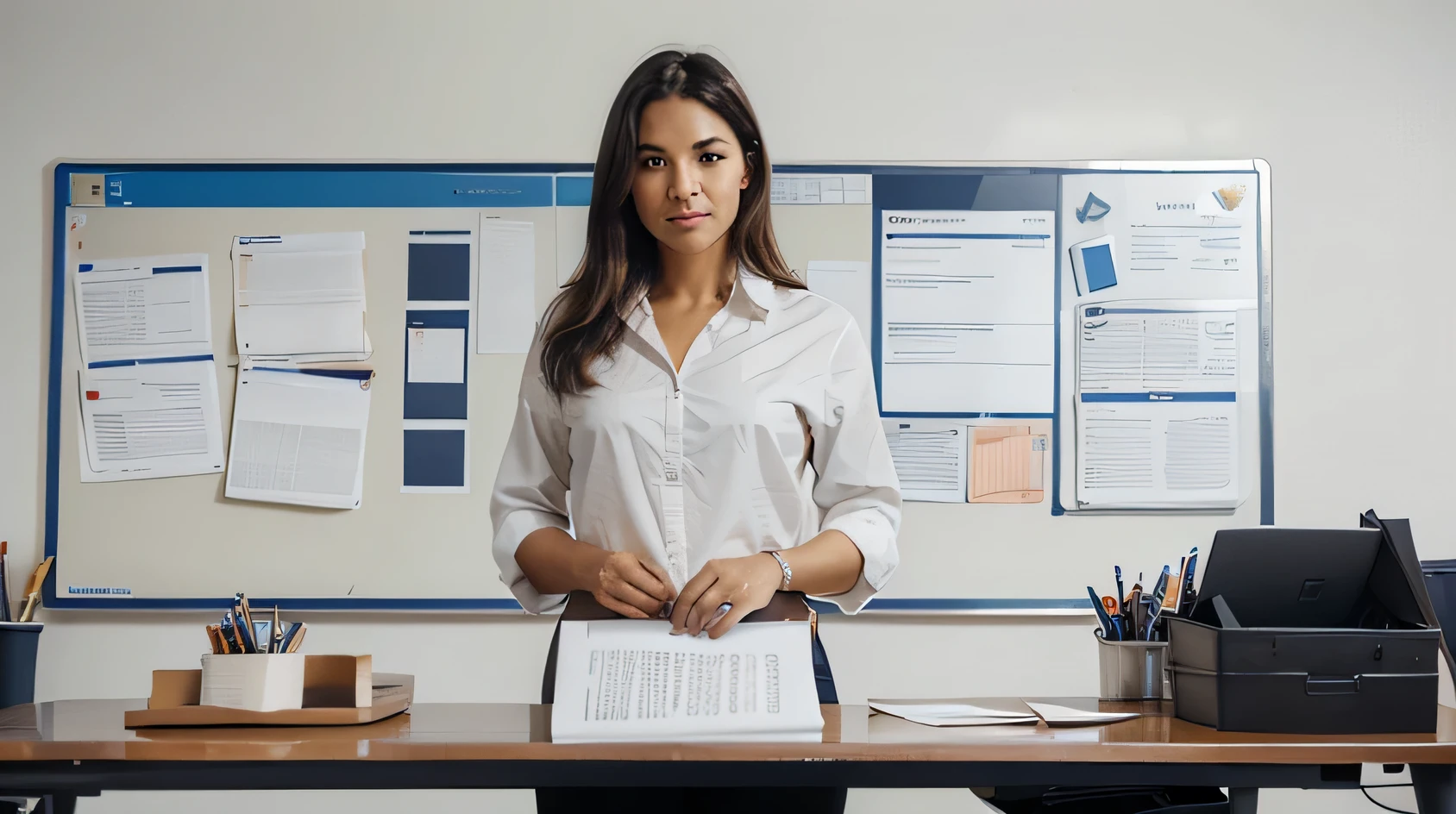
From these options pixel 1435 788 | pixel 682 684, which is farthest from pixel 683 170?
pixel 1435 788

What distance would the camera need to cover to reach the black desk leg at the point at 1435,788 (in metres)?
1.17

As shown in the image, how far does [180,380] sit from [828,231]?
163 centimetres

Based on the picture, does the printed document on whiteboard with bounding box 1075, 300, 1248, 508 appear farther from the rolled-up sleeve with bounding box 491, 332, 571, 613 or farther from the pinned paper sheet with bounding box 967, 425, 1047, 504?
the rolled-up sleeve with bounding box 491, 332, 571, 613

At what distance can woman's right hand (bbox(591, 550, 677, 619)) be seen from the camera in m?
1.27

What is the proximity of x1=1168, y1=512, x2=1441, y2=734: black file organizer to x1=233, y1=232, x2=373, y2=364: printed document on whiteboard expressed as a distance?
204cm

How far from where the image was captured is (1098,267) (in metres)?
2.75

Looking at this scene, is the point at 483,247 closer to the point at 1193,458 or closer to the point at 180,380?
the point at 180,380

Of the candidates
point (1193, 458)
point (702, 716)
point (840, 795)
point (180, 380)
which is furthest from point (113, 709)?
point (1193, 458)

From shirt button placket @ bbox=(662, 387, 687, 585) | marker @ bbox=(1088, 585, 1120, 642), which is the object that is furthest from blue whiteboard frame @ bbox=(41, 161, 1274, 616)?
shirt button placket @ bbox=(662, 387, 687, 585)

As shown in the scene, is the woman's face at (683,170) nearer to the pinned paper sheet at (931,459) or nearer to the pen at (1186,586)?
the pen at (1186,586)

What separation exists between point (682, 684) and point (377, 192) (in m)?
1.95

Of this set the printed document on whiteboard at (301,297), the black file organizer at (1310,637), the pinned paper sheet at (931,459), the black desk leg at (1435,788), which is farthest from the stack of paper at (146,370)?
the black desk leg at (1435,788)

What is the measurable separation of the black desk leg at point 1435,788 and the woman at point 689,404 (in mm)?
605

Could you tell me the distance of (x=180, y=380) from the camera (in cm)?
273
